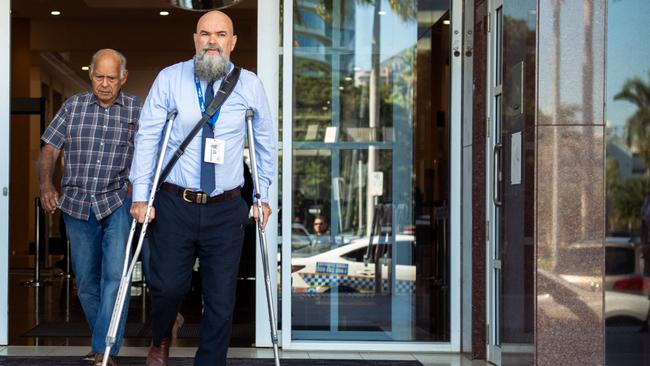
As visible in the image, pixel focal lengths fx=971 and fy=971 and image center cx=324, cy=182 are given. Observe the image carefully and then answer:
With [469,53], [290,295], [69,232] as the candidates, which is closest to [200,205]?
[69,232]

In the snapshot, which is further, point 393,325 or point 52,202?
point 393,325

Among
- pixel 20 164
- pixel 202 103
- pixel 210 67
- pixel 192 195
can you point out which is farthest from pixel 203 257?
pixel 20 164

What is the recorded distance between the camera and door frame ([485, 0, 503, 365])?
18.8 feet

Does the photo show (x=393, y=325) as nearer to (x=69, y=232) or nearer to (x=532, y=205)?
(x=532, y=205)

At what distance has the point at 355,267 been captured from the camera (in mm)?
6262

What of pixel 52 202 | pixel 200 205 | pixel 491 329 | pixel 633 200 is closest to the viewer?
pixel 200 205

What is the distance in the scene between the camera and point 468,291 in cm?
614

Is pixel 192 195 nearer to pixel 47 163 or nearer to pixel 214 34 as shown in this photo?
pixel 214 34

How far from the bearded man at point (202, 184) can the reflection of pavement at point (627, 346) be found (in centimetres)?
191

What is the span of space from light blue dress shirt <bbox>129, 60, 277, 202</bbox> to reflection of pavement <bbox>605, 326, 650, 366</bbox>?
1932mm

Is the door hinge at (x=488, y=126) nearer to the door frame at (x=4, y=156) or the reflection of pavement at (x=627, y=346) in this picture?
the reflection of pavement at (x=627, y=346)

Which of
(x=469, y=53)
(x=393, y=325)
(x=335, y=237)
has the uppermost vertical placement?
(x=469, y=53)

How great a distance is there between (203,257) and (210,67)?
0.84 meters

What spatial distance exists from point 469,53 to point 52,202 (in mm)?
2730
